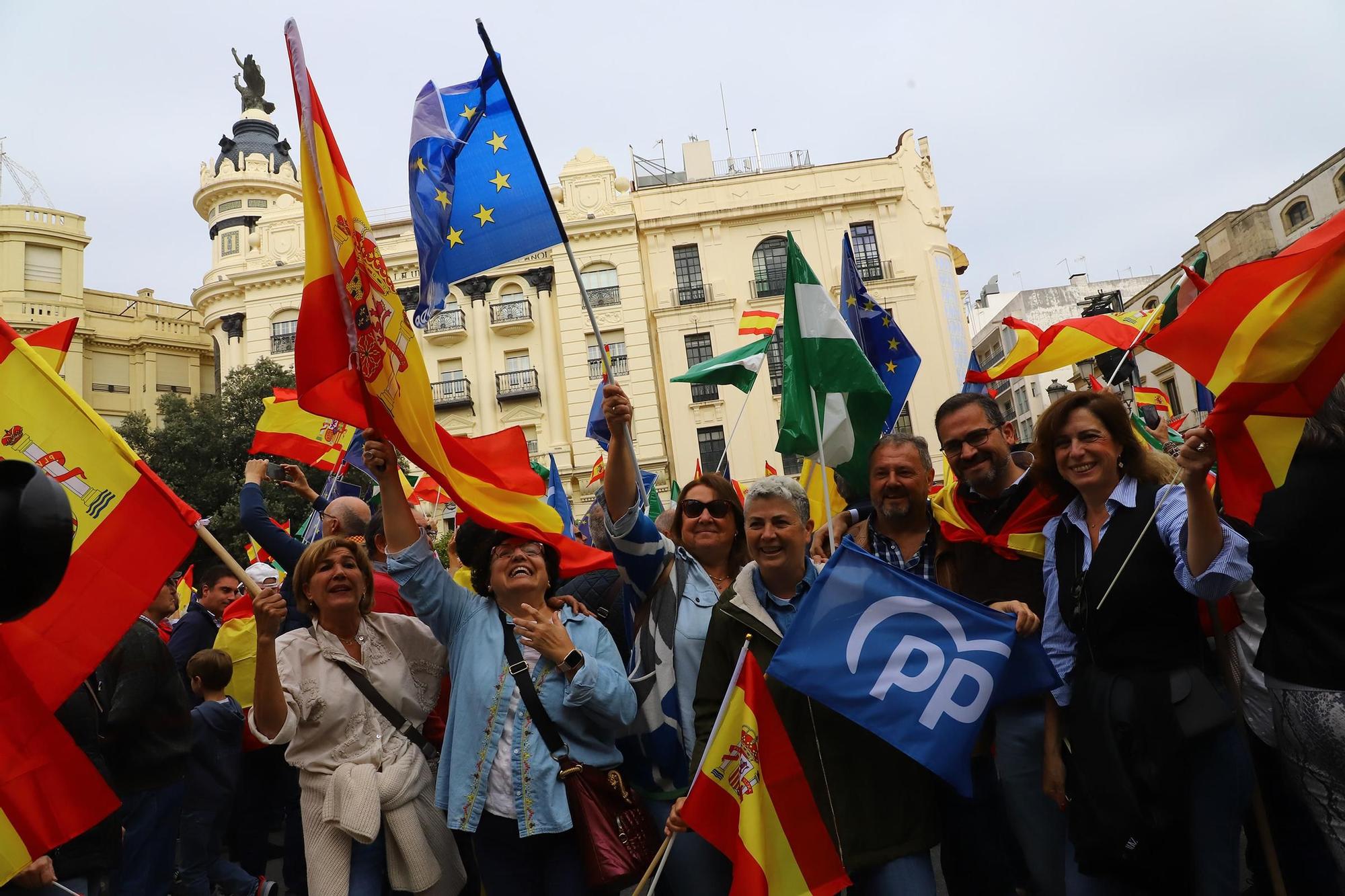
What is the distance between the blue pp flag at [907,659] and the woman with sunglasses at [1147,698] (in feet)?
0.78

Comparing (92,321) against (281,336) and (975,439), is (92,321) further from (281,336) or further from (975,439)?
(975,439)

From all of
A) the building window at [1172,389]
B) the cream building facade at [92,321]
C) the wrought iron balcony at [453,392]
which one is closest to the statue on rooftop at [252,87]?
the cream building facade at [92,321]

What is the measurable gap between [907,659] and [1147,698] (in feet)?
2.40

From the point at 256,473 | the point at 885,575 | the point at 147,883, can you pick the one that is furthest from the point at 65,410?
the point at 885,575

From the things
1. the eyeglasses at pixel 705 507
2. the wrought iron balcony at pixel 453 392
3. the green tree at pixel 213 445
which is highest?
the wrought iron balcony at pixel 453 392

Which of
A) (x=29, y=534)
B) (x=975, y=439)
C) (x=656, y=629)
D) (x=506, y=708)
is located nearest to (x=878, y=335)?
(x=975, y=439)

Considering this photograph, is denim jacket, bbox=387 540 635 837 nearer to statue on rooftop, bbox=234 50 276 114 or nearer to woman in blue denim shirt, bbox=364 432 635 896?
woman in blue denim shirt, bbox=364 432 635 896

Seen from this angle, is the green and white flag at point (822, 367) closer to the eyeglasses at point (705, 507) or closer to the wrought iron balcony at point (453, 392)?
the eyeglasses at point (705, 507)

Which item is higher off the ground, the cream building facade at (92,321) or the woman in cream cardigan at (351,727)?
the cream building facade at (92,321)

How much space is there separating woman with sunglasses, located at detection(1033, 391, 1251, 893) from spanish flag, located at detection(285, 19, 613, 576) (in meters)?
2.01

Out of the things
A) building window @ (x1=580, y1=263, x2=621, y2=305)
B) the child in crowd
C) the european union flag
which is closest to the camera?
the european union flag

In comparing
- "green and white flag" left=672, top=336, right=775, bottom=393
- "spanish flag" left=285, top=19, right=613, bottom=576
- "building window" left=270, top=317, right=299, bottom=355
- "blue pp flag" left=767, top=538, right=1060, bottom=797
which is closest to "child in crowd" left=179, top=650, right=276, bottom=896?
"spanish flag" left=285, top=19, right=613, bottom=576

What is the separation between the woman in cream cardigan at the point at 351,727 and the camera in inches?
136

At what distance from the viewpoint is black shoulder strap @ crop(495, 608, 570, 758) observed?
3408 millimetres
